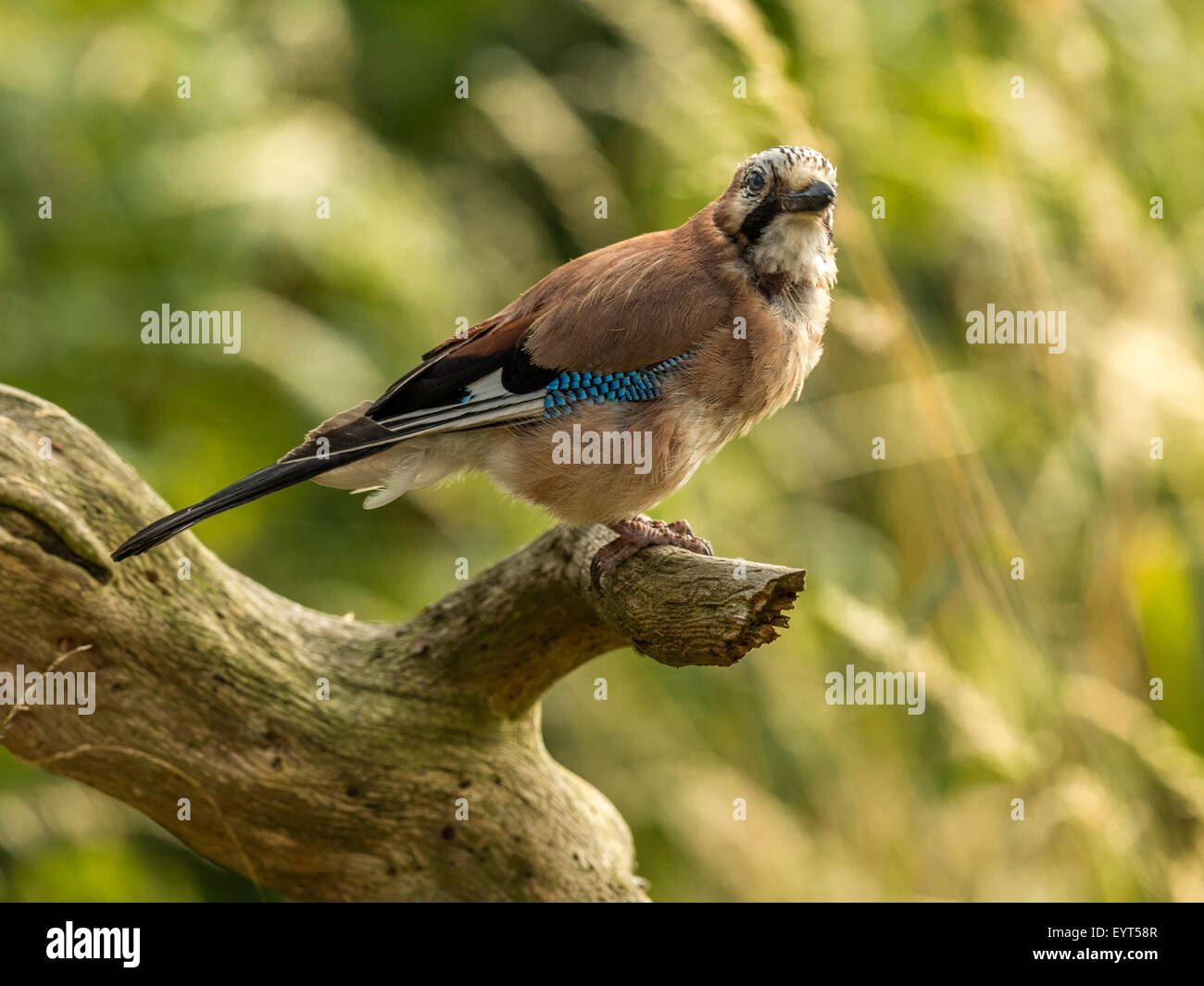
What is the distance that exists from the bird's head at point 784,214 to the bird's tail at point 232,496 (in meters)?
1.19

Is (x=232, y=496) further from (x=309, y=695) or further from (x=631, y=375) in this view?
(x=631, y=375)

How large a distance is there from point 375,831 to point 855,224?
Result: 7.61 ft

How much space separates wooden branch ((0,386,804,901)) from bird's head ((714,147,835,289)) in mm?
894

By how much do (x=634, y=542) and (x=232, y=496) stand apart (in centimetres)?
103

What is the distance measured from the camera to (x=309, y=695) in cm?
378

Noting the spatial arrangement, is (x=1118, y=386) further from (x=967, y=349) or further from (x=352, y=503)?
(x=352, y=503)

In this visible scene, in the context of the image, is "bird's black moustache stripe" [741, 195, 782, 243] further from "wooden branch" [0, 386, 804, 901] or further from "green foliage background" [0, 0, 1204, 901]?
"wooden branch" [0, 386, 804, 901]

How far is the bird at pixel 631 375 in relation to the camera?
3.64 m

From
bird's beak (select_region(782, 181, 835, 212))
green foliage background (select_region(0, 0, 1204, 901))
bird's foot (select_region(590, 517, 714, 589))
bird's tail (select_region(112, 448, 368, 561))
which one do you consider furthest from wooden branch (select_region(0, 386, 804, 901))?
bird's beak (select_region(782, 181, 835, 212))

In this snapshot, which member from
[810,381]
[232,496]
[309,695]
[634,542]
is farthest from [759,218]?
[810,381]

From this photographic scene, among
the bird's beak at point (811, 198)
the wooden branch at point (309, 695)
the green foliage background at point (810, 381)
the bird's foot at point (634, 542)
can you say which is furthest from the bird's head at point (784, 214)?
the wooden branch at point (309, 695)

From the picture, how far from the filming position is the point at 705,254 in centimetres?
381

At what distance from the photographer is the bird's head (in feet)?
12.0

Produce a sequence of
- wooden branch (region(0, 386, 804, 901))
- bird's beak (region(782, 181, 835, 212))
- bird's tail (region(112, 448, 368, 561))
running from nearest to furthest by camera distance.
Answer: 1. bird's tail (region(112, 448, 368, 561))
2. wooden branch (region(0, 386, 804, 901))
3. bird's beak (region(782, 181, 835, 212))
